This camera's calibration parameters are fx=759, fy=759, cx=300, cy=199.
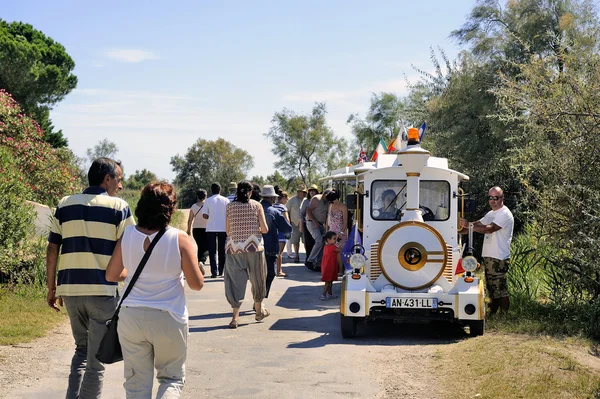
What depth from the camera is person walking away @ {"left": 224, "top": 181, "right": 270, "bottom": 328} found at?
1000 centimetres

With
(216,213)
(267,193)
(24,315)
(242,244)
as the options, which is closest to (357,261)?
(242,244)

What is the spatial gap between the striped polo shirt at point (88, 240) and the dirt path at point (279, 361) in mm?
1550

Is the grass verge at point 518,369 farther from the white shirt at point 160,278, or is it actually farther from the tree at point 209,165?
the tree at point 209,165

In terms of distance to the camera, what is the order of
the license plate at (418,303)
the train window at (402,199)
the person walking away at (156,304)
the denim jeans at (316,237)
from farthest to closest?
the denim jeans at (316,237), the train window at (402,199), the license plate at (418,303), the person walking away at (156,304)

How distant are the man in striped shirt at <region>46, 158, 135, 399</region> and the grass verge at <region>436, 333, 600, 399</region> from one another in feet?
10.1

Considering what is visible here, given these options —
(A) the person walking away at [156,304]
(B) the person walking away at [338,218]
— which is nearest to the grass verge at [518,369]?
(A) the person walking away at [156,304]

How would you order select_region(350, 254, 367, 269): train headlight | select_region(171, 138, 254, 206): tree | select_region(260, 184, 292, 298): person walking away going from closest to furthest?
select_region(350, 254, 367, 269): train headlight → select_region(260, 184, 292, 298): person walking away → select_region(171, 138, 254, 206): tree

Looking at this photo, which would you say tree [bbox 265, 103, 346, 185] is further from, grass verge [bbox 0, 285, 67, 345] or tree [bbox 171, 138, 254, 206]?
grass verge [bbox 0, 285, 67, 345]

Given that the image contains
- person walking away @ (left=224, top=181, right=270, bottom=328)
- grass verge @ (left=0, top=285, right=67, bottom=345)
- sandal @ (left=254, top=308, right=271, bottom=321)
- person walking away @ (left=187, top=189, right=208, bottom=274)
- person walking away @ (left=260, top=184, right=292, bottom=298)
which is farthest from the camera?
person walking away @ (left=187, top=189, right=208, bottom=274)

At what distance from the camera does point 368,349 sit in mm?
8789

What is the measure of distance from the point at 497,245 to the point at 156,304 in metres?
6.47

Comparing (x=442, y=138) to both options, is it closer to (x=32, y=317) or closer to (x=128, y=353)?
(x=32, y=317)

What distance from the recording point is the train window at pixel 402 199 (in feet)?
33.8

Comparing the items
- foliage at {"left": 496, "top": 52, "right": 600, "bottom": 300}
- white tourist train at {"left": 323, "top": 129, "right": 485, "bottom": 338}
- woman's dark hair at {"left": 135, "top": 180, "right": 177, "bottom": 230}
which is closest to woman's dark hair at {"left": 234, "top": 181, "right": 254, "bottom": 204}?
white tourist train at {"left": 323, "top": 129, "right": 485, "bottom": 338}
